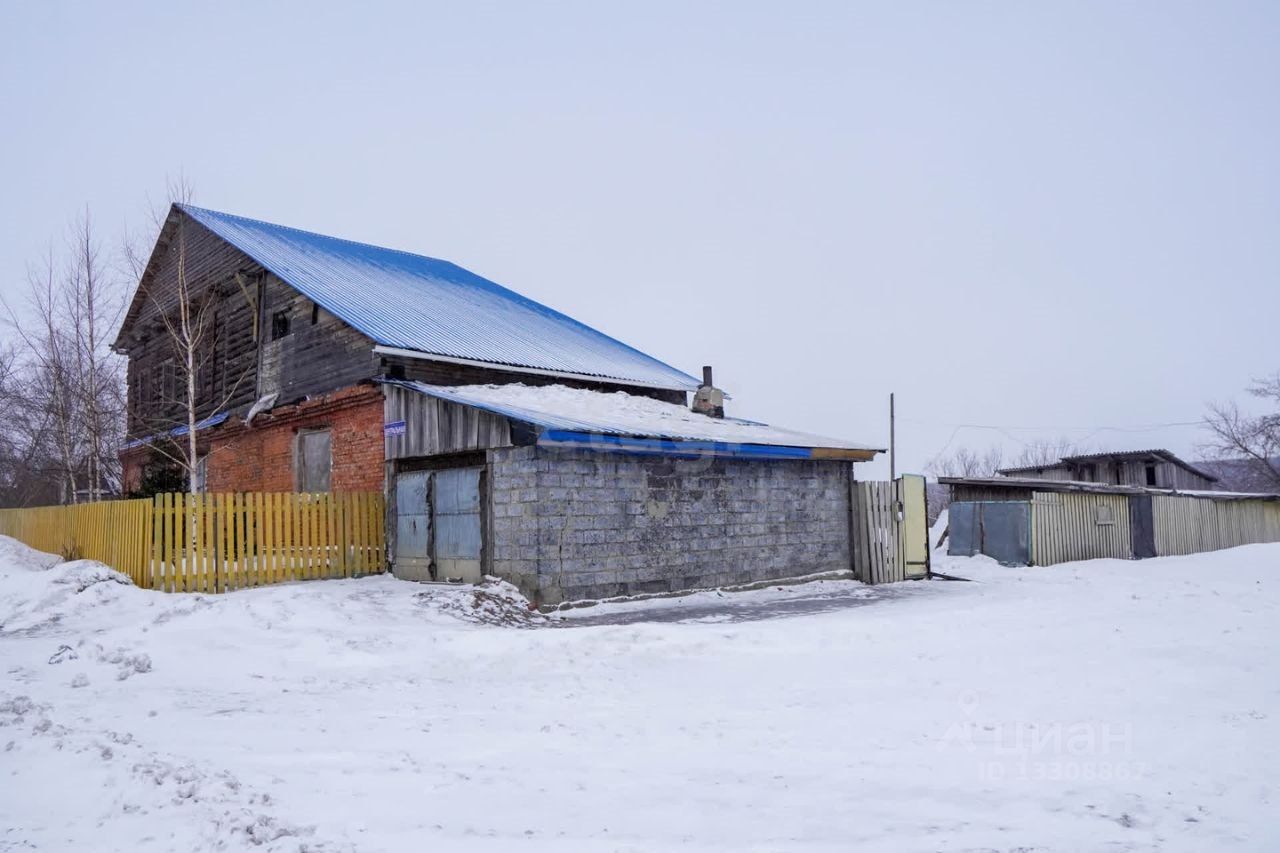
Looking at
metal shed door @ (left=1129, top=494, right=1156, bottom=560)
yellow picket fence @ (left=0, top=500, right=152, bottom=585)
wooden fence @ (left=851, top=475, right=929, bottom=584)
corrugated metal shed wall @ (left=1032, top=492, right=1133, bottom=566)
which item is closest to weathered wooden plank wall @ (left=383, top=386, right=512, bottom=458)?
yellow picket fence @ (left=0, top=500, right=152, bottom=585)

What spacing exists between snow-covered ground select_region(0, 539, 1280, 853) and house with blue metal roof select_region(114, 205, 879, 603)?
6.59 ft

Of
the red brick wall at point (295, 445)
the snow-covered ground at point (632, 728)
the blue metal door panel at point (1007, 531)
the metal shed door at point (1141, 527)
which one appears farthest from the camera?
the metal shed door at point (1141, 527)

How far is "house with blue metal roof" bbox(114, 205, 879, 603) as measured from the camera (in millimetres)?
13148

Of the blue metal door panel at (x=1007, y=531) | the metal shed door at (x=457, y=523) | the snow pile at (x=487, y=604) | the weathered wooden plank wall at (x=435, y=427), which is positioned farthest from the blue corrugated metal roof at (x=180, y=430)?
the blue metal door panel at (x=1007, y=531)

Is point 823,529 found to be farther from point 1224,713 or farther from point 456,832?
point 456,832

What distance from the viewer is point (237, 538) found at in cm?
1364

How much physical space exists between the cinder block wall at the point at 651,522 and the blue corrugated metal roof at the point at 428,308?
472 centimetres

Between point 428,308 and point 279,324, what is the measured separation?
3.14 meters

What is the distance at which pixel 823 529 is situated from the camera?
56.7 ft

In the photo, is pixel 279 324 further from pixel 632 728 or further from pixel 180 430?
pixel 632 728

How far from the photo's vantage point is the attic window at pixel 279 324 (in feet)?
62.3

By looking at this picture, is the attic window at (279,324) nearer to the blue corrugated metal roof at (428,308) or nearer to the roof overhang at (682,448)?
the blue corrugated metal roof at (428,308)

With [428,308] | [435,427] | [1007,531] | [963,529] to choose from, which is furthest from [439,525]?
[963,529]

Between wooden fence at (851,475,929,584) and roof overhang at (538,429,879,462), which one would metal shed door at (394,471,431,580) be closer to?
roof overhang at (538,429,879,462)
